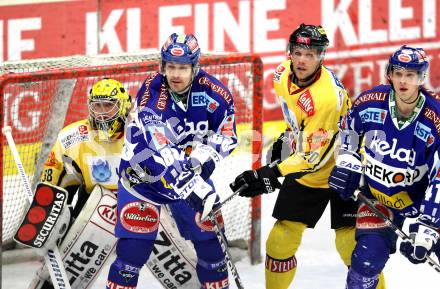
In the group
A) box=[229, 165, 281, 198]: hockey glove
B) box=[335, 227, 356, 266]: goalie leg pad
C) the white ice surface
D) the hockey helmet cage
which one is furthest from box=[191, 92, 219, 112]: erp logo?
the white ice surface

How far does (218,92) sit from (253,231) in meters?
1.58

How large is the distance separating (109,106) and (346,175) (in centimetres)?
131

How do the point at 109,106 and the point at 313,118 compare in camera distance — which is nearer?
the point at 313,118

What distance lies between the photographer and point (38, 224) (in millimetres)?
6895

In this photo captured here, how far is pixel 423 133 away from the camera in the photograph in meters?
6.31

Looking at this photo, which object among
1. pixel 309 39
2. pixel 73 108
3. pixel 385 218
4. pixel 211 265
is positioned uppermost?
pixel 309 39

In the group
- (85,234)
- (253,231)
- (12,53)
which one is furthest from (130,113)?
(12,53)

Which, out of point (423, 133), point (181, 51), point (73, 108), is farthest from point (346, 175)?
point (73, 108)

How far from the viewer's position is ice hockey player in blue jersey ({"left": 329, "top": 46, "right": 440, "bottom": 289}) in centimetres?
629

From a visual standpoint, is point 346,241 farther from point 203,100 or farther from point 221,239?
point 203,100

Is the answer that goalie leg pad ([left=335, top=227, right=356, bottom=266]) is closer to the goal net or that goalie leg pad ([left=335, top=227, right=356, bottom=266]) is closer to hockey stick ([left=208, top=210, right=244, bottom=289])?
hockey stick ([left=208, top=210, right=244, bottom=289])

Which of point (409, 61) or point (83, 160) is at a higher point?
point (409, 61)

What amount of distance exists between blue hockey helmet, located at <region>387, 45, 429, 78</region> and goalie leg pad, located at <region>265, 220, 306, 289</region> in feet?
3.39

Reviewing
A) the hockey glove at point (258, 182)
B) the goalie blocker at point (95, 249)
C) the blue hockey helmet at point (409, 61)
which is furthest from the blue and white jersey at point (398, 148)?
the goalie blocker at point (95, 249)
